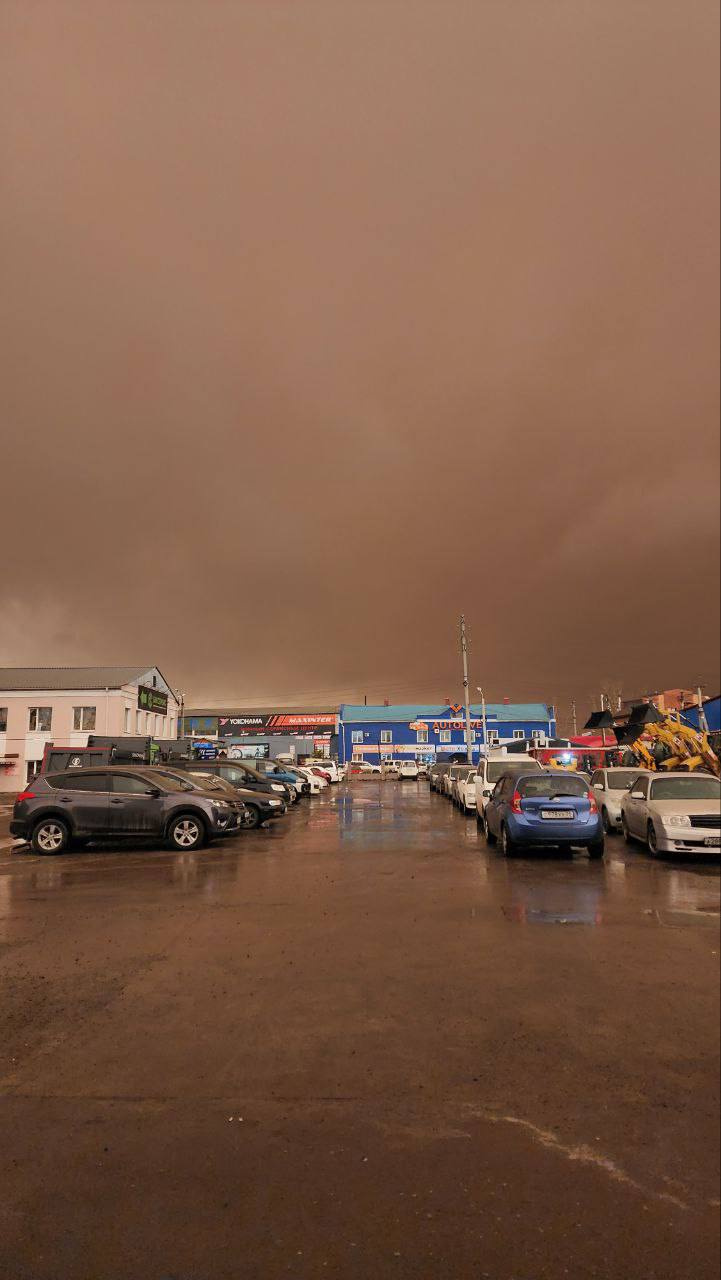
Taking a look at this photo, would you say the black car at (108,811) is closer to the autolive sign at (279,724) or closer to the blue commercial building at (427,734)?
the blue commercial building at (427,734)

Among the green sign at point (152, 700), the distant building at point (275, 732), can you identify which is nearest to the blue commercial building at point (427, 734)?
the distant building at point (275, 732)

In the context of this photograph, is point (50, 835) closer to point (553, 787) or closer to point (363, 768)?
point (553, 787)

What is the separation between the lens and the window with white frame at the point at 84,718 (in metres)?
45.5

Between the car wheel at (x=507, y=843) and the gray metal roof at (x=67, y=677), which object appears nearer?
the car wheel at (x=507, y=843)

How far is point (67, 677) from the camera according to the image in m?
47.9

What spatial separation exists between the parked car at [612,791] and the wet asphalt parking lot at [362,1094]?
8202 millimetres

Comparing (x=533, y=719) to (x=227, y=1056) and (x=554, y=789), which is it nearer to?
(x=554, y=789)

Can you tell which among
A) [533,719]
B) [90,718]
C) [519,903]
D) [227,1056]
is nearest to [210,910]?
[519,903]

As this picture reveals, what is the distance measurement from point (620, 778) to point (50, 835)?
41.8ft

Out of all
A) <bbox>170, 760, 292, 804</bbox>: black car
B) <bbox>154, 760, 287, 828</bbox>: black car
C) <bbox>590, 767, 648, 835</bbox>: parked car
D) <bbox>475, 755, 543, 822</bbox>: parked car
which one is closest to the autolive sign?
<bbox>170, 760, 292, 804</bbox>: black car

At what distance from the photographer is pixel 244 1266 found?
2.71 meters

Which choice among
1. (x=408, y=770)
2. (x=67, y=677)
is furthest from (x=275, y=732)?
(x=67, y=677)

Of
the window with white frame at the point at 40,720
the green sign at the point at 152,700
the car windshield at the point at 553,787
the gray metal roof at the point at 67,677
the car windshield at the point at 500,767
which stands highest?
the gray metal roof at the point at 67,677

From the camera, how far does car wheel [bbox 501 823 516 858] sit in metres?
12.2
